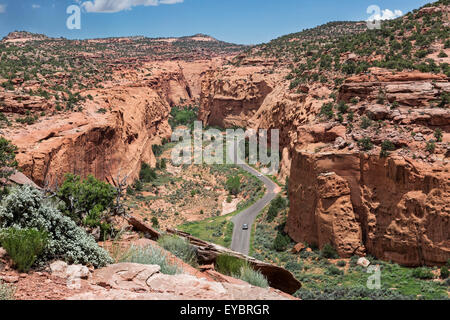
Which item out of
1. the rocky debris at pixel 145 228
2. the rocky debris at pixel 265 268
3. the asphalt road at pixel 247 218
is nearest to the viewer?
the rocky debris at pixel 265 268

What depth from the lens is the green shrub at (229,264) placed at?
9.62 metres

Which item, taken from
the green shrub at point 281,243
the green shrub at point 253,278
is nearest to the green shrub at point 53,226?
the green shrub at point 253,278

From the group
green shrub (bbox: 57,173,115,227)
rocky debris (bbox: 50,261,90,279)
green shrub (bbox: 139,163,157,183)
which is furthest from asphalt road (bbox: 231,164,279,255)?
rocky debris (bbox: 50,261,90,279)

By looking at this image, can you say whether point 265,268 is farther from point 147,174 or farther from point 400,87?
point 147,174

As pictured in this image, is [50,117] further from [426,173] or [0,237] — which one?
[426,173]

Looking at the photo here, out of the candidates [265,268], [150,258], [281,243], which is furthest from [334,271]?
[150,258]

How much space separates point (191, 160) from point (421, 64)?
1305 inches

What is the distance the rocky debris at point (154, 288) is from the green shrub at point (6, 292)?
37.0 inches

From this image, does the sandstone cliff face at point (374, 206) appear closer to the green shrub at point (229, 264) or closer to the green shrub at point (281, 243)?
the green shrub at point (281, 243)

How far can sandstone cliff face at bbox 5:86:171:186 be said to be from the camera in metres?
24.5

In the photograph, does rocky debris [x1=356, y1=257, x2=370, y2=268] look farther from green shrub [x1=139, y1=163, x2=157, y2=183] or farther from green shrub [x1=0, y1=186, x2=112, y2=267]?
green shrub [x1=139, y1=163, x2=157, y2=183]

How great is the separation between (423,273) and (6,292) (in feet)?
65.2

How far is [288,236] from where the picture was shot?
2836 centimetres

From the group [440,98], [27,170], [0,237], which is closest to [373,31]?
[440,98]
